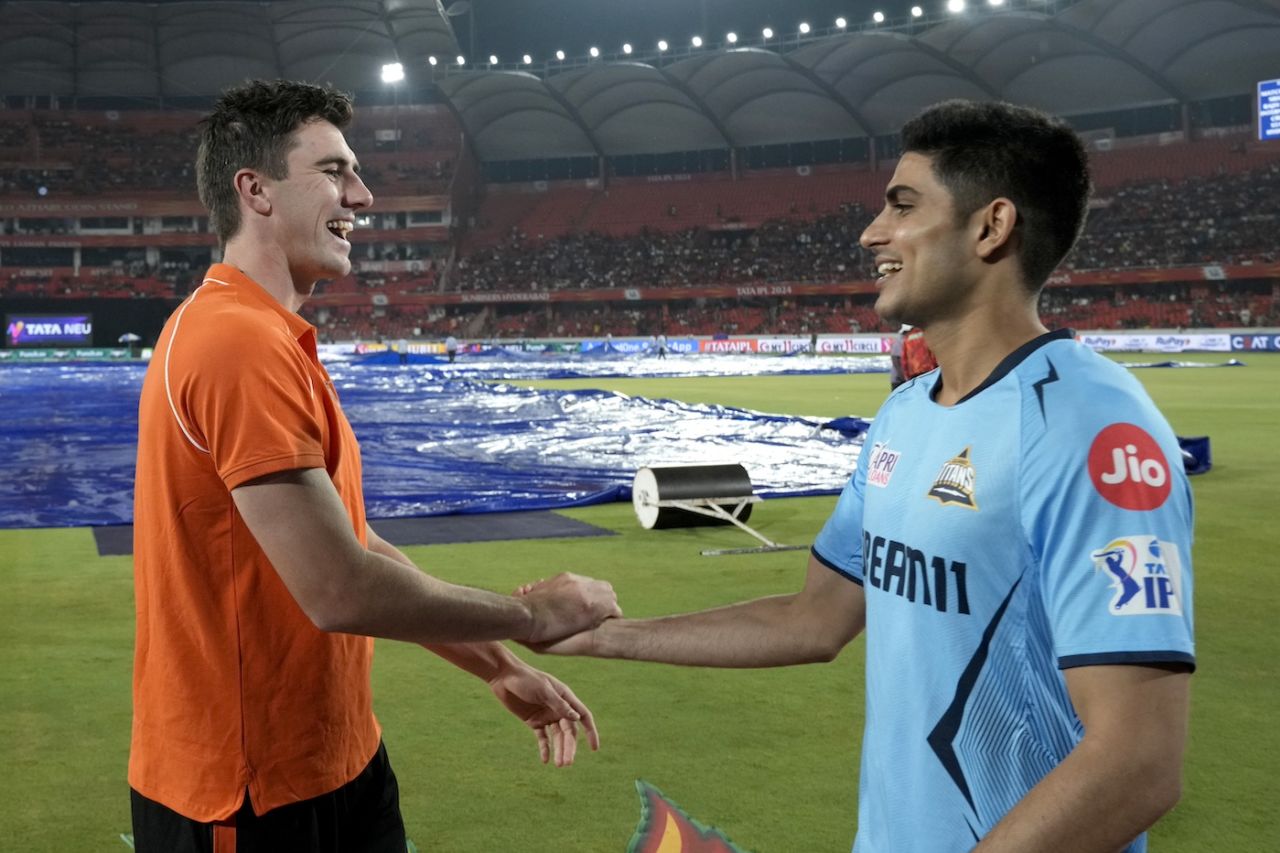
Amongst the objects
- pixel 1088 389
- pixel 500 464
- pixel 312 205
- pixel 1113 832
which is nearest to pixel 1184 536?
pixel 1088 389

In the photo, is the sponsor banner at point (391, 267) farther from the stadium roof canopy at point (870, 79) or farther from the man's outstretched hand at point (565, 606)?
the man's outstretched hand at point (565, 606)

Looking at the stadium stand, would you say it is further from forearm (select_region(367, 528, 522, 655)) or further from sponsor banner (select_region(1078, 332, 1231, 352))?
forearm (select_region(367, 528, 522, 655))

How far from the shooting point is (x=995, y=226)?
2.34 m

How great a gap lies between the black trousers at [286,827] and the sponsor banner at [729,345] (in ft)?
183

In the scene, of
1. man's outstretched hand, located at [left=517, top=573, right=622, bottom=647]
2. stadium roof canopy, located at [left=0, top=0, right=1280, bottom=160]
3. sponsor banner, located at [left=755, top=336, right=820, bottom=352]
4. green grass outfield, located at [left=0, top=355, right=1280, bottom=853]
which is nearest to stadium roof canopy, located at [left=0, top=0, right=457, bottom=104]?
stadium roof canopy, located at [left=0, top=0, right=1280, bottom=160]

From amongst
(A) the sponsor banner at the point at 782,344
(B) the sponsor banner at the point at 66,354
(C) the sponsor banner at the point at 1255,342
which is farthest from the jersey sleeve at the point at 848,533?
(B) the sponsor banner at the point at 66,354

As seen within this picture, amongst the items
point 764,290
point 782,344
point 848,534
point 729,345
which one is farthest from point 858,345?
point 848,534

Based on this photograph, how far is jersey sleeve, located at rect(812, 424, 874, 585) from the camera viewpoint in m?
2.61

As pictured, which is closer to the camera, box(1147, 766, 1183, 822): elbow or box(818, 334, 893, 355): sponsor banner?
box(1147, 766, 1183, 822): elbow

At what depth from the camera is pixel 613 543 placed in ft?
33.9

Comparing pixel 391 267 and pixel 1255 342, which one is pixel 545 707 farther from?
pixel 391 267

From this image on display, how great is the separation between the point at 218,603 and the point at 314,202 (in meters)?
0.96

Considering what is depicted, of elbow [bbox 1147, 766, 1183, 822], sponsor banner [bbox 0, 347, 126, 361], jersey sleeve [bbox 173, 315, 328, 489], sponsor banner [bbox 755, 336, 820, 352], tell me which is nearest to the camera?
elbow [bbox 1147, 766, 1183, 822]

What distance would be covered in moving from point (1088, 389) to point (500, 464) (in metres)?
13.6
